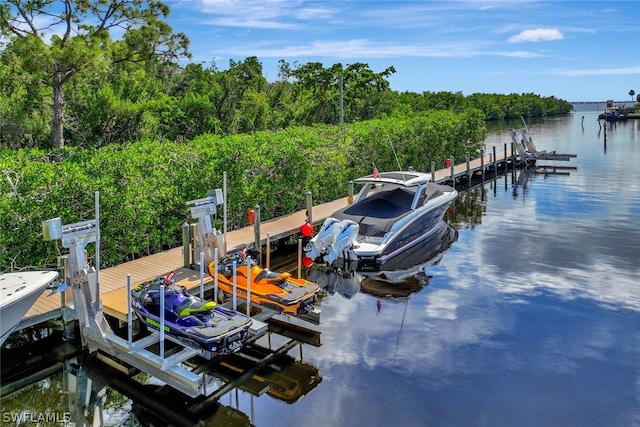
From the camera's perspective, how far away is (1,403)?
27.4 feet

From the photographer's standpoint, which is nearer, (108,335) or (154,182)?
(108,335)

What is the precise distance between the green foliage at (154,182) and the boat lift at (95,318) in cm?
144

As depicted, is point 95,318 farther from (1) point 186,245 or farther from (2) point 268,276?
(2) point 268,276

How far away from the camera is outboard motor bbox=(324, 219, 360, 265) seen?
45.8 feet

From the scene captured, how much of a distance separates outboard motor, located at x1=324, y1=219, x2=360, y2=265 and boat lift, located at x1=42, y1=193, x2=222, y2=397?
555 centimetres

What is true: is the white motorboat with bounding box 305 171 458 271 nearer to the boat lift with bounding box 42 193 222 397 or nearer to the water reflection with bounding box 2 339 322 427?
the water reflection with bounding box 2 339 322 427

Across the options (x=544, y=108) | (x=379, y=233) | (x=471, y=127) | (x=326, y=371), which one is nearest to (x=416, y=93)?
(x=471, y=127)

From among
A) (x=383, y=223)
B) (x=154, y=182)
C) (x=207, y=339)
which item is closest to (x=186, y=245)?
(x=154, y=182)

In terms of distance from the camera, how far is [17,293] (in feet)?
27.6

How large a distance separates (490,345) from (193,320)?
17.2 ft

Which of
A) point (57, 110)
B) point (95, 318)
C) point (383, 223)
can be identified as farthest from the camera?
point (57, 110)

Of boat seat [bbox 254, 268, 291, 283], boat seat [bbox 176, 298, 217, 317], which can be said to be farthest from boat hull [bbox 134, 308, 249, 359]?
boat seat [bbox 254, 268, 291, 283]

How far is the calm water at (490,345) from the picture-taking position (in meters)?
8.00

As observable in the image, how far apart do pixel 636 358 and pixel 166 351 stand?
8.01 m
